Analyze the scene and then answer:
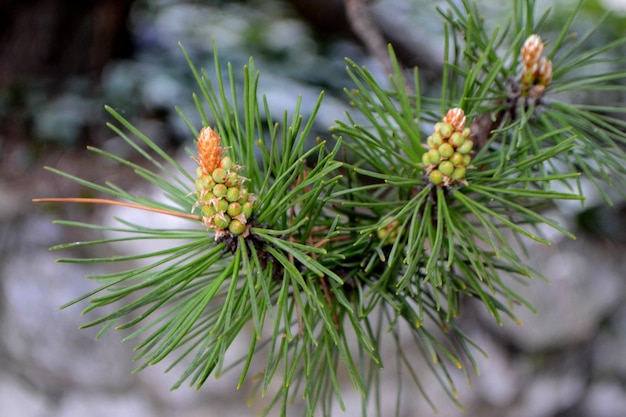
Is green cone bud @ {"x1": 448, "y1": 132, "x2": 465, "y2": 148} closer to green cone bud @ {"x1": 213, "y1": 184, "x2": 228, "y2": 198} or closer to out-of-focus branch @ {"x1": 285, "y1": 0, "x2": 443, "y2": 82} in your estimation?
green cone bud @ {"x1": 213, "y1": 184, "x2": 228, "y2": 198}

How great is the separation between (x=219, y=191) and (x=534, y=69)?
0.18 m

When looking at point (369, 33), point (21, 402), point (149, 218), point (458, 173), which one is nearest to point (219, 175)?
point (458, 173)

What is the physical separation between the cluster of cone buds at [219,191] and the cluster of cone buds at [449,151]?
0.09 m

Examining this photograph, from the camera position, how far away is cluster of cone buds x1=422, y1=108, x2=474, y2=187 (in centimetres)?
23

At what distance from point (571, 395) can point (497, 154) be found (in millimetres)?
972

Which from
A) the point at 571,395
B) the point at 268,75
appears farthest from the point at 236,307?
the point at 571,395

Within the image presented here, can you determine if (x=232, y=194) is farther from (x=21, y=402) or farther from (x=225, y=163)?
(x=21, y=402)

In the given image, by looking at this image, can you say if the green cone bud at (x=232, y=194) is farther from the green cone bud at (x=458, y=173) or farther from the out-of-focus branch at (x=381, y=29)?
the out-of-focus branch at (x=381, y=29)

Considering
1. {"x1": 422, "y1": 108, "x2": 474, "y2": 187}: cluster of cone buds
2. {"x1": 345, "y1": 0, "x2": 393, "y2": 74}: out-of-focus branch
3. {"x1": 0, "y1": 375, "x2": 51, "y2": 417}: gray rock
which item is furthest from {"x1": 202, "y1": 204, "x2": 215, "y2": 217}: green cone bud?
{"x1": 0, "y1": 375, "x2": 51, "y2": 417}: gray rock

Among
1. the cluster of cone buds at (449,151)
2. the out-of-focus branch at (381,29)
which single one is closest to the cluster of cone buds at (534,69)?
the cluster of cone buds at (449,151)

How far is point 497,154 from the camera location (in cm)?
26

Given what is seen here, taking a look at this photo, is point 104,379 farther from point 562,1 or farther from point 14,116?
point 562,1

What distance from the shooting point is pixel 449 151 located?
0.23 m

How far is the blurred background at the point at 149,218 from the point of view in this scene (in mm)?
887
